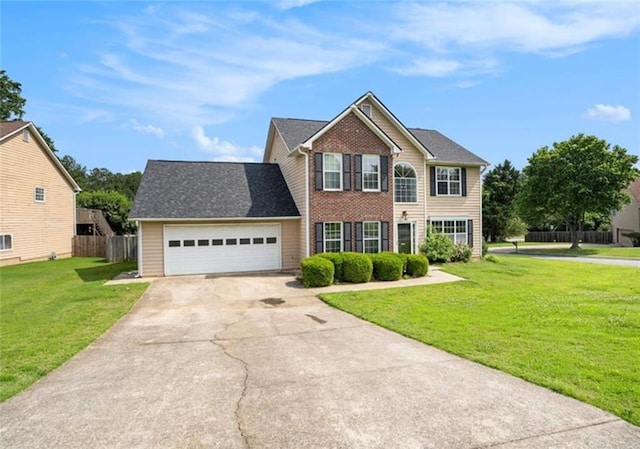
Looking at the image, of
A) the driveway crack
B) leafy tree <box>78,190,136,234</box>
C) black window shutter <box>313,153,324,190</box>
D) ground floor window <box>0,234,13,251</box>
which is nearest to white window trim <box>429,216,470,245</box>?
black window shutter <box>313,153,324,190</box>

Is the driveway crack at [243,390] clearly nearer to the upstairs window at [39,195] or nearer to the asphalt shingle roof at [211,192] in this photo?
the asphalt shingle roof at [211,192]

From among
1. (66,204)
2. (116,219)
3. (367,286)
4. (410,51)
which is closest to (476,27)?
(410,51)

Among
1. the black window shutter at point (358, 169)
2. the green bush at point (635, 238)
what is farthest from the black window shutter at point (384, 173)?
the green bush at point (635, 238)

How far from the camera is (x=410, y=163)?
63.1 feet

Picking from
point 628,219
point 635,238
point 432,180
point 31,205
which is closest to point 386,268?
point 432,180

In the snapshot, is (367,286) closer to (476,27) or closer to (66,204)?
(476,27)

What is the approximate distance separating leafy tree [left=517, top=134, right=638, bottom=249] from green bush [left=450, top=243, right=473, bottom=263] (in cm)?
1914

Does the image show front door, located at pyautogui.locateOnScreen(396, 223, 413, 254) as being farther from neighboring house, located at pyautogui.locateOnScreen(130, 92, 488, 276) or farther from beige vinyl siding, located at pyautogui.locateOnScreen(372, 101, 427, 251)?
beige vinyl siding, located at pyautogui.locateOnScreen(372, 101, 427, 251)

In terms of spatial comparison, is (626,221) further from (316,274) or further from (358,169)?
(316,274)

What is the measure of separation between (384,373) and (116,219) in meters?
38.6

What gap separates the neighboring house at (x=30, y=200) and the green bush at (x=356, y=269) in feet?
62.5

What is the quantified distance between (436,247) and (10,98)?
4953cm

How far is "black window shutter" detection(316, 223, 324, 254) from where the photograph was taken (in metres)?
16.8

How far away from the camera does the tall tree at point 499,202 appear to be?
157 feet
